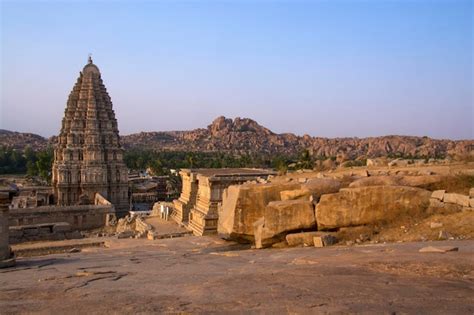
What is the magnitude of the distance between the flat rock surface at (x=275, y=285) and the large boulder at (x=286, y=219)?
5.80 ft

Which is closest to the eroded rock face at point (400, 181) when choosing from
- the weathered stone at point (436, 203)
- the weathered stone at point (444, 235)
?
the weathered stone at point (436, 203)

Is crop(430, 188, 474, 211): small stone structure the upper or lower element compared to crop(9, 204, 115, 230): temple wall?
upper

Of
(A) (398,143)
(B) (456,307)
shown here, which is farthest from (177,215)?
(A) (398,143)

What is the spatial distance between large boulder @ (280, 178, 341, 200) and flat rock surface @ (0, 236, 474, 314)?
260cm

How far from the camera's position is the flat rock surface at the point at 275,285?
4.84 metres

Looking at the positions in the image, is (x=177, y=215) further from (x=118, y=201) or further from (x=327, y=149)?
(x=327, y=149)

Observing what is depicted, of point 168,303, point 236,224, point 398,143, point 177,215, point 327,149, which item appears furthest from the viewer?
point 327,149

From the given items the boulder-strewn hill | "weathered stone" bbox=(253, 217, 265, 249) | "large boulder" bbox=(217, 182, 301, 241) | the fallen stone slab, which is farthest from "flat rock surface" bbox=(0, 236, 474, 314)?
the boulder-strewn hill

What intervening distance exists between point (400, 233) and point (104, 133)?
116 feet

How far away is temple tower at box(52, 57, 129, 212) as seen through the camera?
3941 cm

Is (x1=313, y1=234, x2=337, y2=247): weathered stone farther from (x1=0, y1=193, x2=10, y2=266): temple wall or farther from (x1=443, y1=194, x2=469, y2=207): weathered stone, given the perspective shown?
(x1=0, y1=193, x2=10, y2=266): temple wall

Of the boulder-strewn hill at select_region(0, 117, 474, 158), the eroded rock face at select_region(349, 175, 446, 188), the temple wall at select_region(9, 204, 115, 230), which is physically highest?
the boulder-strewn hill at select_region(0, 117, 474, 158)

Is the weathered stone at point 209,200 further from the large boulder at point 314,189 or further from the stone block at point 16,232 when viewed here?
the large boulder at point 314,189

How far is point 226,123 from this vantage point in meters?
164
